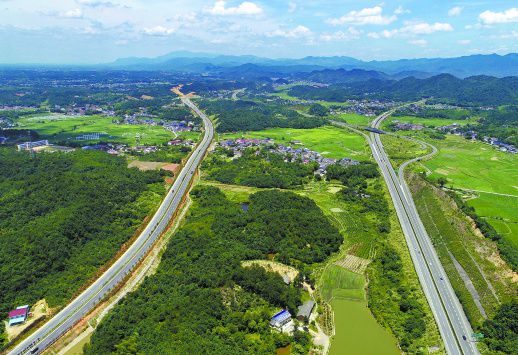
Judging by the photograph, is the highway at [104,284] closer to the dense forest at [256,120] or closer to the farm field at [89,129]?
the farm field at [89,129]

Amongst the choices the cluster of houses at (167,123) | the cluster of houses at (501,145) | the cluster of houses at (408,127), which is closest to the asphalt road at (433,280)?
the cluster of houses at (501,145)

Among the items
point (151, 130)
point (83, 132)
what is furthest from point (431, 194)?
point (83, 132)

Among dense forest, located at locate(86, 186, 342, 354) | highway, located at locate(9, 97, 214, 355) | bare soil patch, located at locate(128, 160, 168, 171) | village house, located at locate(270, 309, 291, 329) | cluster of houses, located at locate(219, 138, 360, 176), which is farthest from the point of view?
cluster of houses, located at locate(219, 138, 360, 176)

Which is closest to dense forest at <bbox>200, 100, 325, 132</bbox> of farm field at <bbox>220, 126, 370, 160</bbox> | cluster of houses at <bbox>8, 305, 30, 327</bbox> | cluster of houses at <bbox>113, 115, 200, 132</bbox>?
farm field at <bbox>220, 126, 370, 160</bbox>

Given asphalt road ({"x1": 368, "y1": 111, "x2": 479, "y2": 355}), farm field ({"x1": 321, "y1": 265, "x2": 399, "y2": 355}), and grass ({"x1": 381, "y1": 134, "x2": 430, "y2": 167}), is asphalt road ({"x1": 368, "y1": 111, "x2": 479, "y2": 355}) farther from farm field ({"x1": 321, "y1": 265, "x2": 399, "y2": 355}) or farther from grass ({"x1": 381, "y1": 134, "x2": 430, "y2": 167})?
grass ({"x1": 381, "y1": 134, "x2": 430, "y2": 167})

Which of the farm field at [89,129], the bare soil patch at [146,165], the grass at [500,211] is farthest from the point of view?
the farm field at [89,129]

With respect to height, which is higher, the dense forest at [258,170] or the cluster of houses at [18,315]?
the dense forest at [258,170]
